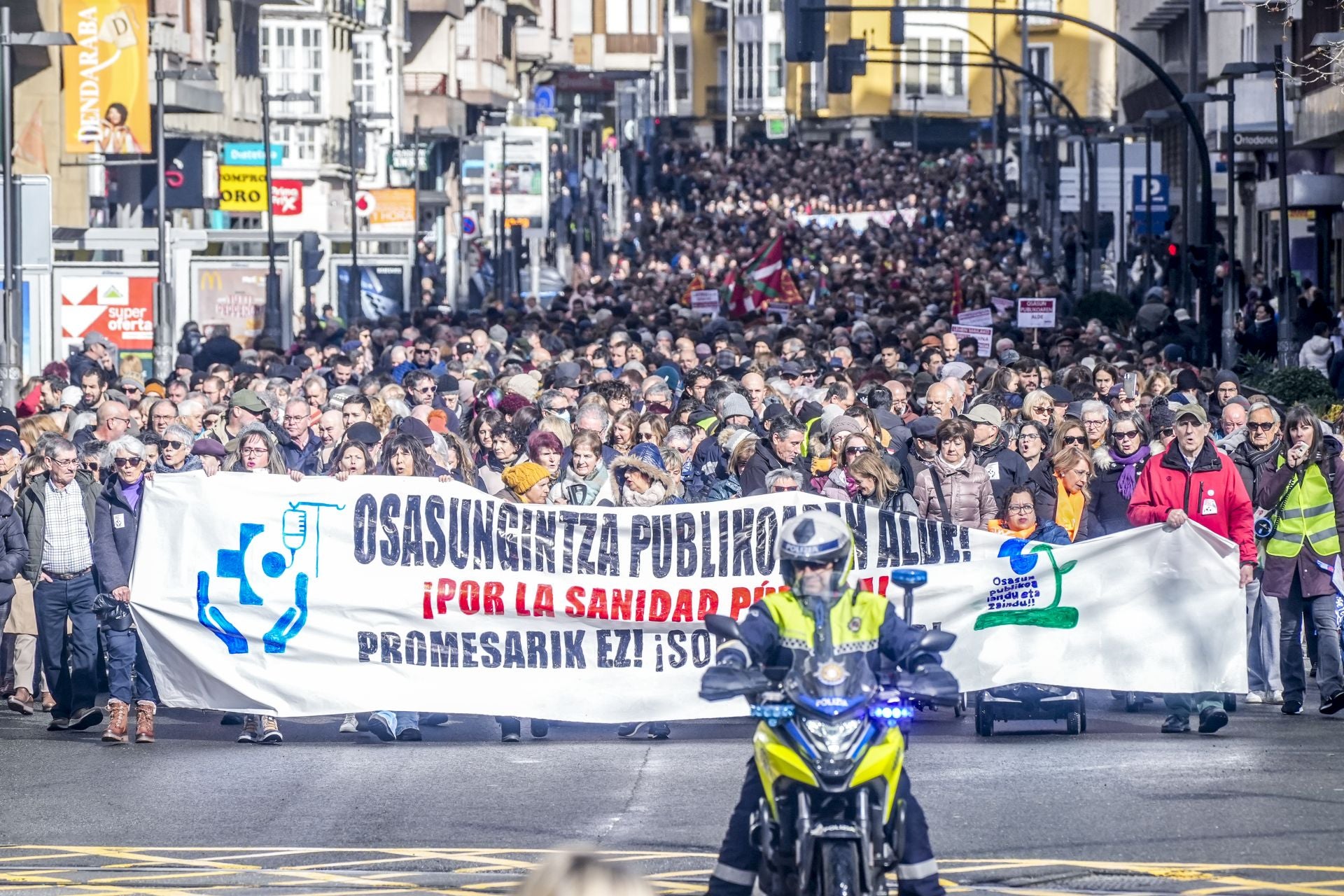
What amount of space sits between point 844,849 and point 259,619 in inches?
253

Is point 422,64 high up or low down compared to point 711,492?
up

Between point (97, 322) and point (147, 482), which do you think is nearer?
point (147, 482)

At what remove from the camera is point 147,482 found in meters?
14.3

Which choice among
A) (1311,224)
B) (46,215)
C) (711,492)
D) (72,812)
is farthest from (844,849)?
(1311,224)

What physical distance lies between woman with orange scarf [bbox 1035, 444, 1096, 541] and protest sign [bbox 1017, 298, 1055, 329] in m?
16.1

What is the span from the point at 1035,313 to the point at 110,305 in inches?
454

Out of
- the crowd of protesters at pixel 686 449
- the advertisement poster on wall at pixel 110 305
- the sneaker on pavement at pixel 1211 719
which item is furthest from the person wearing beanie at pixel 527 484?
the advertisement poster on wall at pixel 110 305

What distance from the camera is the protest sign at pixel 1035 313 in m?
31.8

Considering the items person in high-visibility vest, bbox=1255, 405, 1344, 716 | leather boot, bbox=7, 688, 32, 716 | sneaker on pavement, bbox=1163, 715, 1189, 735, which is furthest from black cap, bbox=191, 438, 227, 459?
person in high-visibility vest, bbox=1255, 405, 1344, 716

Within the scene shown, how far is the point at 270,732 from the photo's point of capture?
1424cm

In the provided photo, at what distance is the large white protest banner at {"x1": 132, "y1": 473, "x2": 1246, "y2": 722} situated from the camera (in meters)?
13.8

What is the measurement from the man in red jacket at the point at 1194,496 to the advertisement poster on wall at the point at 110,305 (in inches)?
888

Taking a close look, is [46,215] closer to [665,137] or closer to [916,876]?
[916,876]

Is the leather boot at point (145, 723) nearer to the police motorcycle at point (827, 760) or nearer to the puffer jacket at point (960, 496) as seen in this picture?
the puffer jacket at point (960, 496)
